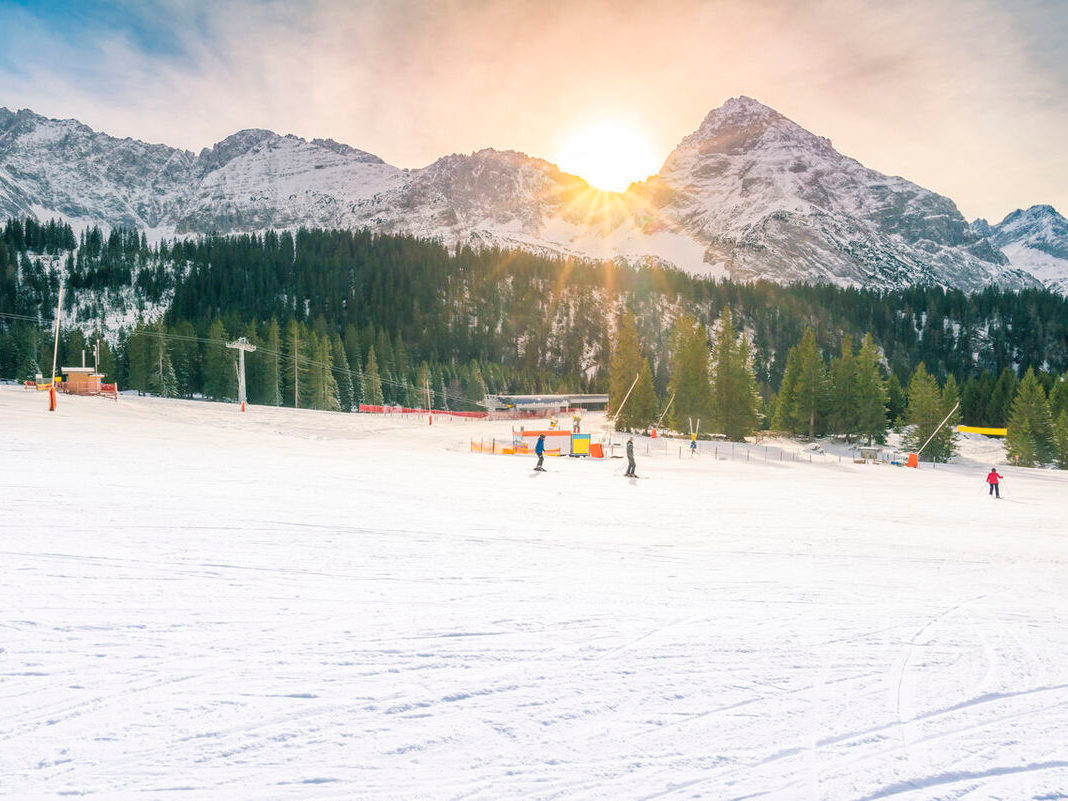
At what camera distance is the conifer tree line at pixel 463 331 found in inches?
2783

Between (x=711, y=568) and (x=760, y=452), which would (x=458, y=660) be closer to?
(x=711, y=568)

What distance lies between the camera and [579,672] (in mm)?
5500

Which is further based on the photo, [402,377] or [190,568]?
[402,377]

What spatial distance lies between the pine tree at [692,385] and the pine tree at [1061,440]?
1418 inches

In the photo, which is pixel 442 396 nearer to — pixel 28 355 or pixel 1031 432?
pixel 28 355

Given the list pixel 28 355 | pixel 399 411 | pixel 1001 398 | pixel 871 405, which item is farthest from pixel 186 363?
pixel 1001 398

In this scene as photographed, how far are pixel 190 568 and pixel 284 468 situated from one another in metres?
12.0

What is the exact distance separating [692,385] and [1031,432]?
128 ft

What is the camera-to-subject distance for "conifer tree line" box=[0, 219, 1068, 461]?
70688mm

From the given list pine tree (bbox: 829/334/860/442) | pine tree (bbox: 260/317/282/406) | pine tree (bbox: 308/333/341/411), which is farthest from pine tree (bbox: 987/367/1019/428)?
pine tree (bbox: 260/317/282/406)

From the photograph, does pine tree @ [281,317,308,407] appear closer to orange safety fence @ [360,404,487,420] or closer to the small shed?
orange safety fence @ [360,404,487,420]

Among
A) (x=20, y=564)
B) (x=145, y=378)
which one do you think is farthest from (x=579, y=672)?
(x=145, y=378)

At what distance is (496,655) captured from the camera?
18.9 feet

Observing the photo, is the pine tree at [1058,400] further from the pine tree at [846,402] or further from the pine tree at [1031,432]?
the pine tree at [846,402]
